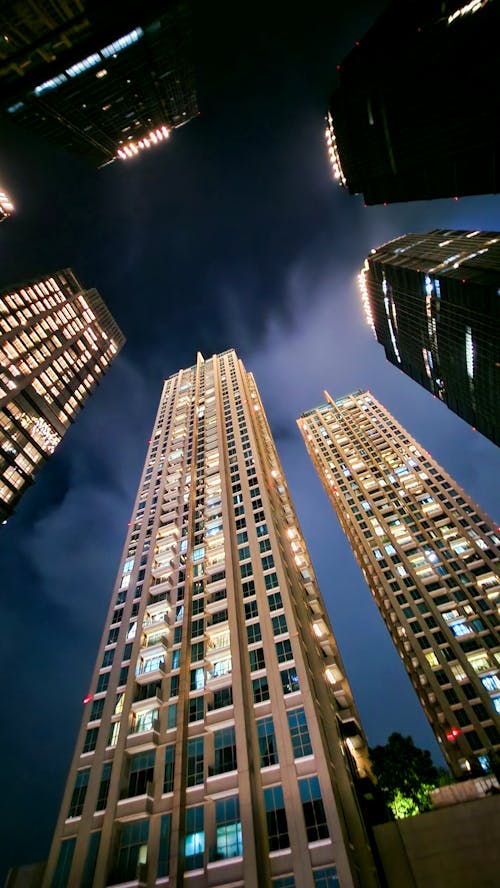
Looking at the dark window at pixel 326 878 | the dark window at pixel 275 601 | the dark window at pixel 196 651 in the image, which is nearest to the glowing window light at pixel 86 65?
the dark window at pixel 275 601

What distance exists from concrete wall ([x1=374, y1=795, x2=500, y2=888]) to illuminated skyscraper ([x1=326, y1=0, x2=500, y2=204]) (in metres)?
64.8

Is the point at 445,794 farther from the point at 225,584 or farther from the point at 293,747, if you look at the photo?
the point at 225,584

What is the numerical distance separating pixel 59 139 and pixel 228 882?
90.5 metres

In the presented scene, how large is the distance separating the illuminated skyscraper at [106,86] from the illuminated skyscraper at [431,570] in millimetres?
79840

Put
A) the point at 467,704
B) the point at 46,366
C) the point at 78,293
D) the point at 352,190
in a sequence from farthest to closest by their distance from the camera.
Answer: the point at 78,293, the point at 46,366, the point at 352,190, the point at 467,704

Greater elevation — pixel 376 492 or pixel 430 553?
pixel 376 492

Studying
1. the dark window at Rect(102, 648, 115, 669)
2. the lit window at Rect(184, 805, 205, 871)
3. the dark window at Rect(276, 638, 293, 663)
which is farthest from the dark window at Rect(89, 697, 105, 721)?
the dark window at Rect(276, 638, 293, 663)

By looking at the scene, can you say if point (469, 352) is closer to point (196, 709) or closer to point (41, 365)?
point (196, 709)

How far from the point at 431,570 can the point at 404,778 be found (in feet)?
127

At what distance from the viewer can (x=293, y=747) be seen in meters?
31.8

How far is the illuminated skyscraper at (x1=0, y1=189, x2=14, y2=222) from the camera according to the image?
226 ft

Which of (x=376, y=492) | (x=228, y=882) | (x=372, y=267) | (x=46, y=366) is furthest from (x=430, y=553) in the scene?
(x=46, y=366)

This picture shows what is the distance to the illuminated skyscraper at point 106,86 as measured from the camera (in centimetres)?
4066

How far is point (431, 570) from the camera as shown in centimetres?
7188
